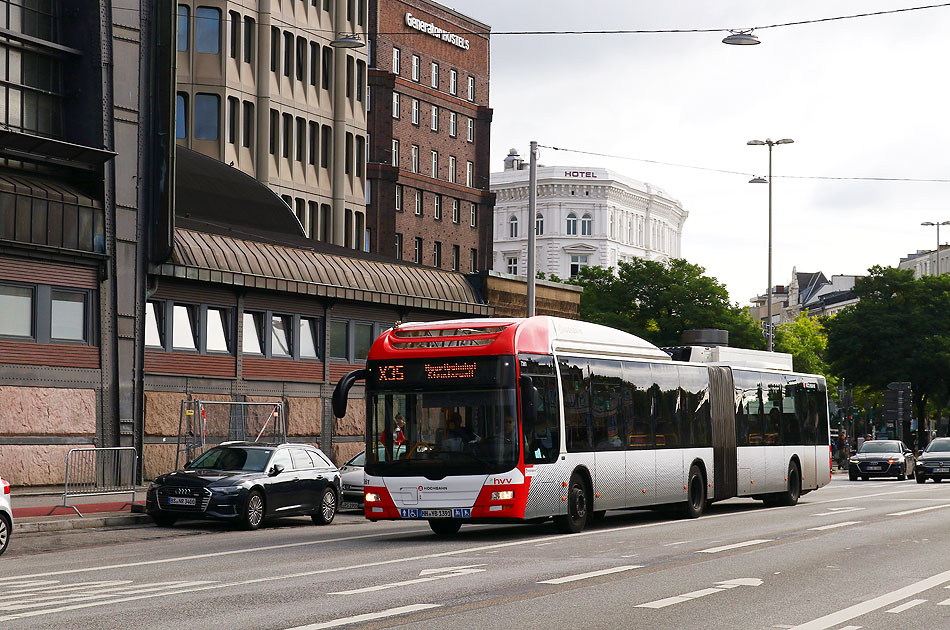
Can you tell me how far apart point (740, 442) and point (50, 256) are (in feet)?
48.9

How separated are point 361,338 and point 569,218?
284 feet

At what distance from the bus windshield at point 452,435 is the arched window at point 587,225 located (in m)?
107

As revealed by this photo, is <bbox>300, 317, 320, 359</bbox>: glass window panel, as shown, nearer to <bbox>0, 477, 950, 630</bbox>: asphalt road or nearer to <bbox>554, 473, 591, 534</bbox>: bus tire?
<bbox>0, 477, 950, 630</bbox>: asphalt road

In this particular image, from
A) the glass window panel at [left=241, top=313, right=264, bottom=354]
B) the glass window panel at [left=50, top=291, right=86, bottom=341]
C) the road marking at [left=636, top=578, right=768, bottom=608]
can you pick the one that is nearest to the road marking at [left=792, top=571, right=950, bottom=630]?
the road marking at [left=636, top=578, right=768, bottom=608]

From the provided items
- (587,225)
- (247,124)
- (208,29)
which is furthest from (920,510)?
(587,225)

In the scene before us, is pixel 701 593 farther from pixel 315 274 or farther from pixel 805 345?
pixel 805 345

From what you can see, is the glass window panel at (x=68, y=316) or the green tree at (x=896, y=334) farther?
the green tree at (x=896, y=334)

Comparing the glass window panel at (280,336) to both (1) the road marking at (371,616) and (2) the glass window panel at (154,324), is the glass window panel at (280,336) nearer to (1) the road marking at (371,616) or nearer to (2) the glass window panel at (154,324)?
(2) the glass window panel at (154,324)

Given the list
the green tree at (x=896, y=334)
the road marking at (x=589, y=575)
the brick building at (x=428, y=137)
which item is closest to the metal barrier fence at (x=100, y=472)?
the road marking at (x=589, y=575)

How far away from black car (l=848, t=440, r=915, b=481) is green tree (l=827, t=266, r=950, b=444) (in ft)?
78.7

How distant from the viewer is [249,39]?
189 ft

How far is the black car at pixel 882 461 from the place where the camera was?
53156 millimetres

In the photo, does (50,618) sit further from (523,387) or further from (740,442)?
(740,442)

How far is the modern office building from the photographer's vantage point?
182 ft
